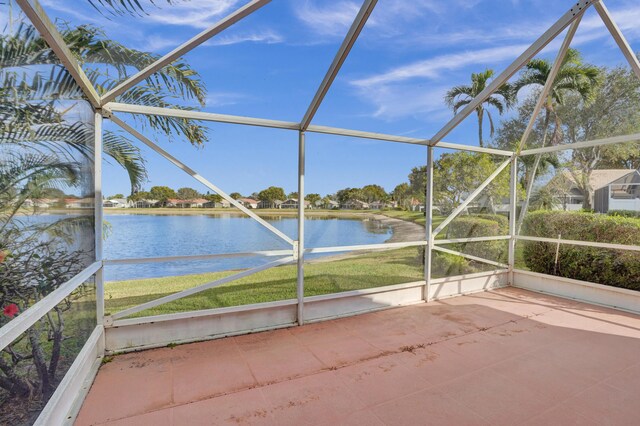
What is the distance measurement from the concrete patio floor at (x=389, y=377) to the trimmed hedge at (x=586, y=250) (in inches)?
36.9

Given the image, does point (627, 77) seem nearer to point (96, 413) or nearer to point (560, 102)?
point (560, 102)

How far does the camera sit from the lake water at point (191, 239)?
120 inches

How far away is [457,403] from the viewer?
2211mm

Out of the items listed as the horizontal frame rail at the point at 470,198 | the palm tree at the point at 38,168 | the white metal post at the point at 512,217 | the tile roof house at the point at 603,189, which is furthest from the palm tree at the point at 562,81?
the palm tree at the point at 38,168

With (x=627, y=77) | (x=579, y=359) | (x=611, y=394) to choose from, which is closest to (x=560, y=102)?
(x=627, y=77)

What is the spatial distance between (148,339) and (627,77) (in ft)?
32.3

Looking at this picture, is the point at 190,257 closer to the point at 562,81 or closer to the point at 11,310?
the point at 11,310

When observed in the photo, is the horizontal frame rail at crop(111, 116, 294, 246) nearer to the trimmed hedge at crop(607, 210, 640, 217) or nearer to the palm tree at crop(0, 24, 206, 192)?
the palm tree at crop(0, 24, 206, 192)

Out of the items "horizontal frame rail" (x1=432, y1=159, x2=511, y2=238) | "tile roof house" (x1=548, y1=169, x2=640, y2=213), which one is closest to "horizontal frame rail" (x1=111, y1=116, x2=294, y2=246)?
"horizontal frame rail" (x1=432, y1=159, x2=511, y2=238)

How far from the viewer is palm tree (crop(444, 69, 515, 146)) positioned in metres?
6.96

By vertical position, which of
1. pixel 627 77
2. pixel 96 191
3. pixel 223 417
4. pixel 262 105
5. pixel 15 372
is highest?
pixel 627 77

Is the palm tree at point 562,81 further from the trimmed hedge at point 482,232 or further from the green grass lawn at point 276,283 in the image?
the green grass lawn at point 276,283

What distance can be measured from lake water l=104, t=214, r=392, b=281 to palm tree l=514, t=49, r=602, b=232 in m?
4.18

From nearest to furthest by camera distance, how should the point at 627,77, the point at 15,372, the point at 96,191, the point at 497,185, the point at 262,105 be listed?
the point at 15,372
the point at 96,191
the point at 262,105
the point at 497,185
the point at 627,77
